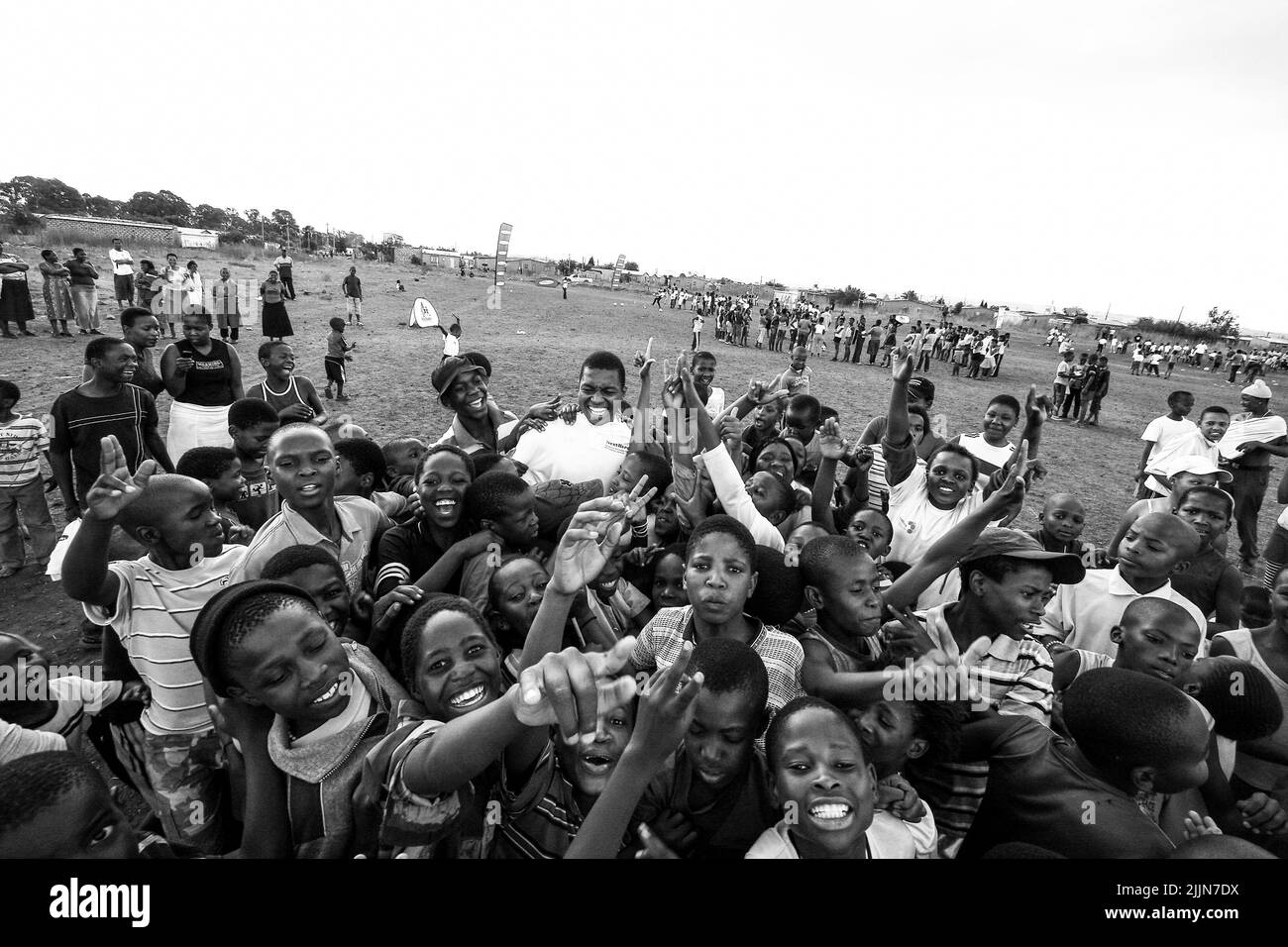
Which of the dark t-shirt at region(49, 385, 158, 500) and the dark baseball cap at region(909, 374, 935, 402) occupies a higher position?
the dark baseball cap at region(909, 374, 935, 402)

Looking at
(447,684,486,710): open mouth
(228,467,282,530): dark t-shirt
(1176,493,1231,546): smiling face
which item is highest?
(1176,493,1231,546): smiling face

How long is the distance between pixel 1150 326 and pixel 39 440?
74.3 meters

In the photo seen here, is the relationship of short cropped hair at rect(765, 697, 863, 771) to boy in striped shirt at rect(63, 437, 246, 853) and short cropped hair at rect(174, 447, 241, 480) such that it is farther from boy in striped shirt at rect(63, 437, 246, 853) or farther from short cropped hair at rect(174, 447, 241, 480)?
short cropped hair at rect(174, 447, 241, 480)

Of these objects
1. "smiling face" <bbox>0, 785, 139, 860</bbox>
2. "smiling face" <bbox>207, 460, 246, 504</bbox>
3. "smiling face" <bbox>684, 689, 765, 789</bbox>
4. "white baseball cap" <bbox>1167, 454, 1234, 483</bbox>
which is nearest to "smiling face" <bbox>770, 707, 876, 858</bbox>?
"smiling face" <bbox>684, 689, 765, 789</bbox>

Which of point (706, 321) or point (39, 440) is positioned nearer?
point (39, 440)

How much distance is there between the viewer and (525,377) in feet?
44.4

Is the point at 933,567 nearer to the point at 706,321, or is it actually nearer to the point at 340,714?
the point at 340,714

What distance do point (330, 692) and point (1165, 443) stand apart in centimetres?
813

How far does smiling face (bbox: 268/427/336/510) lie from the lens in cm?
268

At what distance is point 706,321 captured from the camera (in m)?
35.5

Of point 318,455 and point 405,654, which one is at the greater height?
point 318,455

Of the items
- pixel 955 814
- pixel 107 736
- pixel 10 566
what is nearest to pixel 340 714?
pixel 107 736

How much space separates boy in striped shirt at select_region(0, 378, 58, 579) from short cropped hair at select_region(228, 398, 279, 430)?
198 cm

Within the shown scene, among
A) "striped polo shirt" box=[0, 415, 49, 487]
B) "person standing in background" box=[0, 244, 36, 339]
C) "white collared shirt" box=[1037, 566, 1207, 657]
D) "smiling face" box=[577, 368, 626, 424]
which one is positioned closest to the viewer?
"white collared shirt" box=[1037, 566, 1207, 657]
